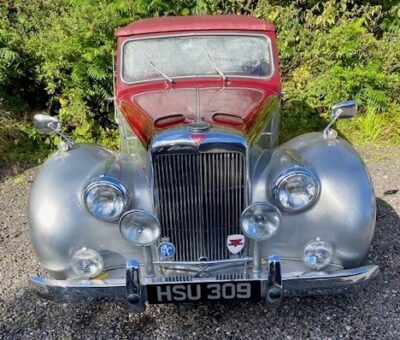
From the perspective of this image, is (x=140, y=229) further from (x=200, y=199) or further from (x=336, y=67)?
(x=336, y=67)

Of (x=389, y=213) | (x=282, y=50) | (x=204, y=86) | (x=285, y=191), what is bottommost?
(x=389, y=213)

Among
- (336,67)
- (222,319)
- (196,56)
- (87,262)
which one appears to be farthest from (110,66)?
(222,319)

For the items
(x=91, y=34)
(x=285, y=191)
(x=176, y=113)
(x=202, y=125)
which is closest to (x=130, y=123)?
(x=176, y=113)

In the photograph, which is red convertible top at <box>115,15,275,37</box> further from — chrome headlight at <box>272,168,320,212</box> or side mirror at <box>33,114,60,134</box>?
chrome headlight at <box>272,168,320,212</box>

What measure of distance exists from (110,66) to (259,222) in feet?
15.1

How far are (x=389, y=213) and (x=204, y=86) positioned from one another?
2337mm

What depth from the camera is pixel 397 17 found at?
868 centimetres

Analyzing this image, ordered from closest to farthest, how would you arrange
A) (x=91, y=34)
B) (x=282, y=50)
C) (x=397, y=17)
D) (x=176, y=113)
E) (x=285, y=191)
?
(x=285, y=191) < (x=176, y=113) < (x=91, y=34) < (x=282, y=50) < (x=397, y=17)

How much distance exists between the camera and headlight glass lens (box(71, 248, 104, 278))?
10.3ft

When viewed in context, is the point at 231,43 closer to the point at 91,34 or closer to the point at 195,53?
the point at 195,53

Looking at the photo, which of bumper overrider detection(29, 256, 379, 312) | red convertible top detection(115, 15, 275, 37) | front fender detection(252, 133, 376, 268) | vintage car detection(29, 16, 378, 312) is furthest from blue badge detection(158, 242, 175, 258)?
red convertible top detection(115, 15, 275, 37)

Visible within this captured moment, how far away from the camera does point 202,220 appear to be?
314 cm

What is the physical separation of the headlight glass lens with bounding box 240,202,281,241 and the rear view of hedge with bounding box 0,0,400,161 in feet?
14.1

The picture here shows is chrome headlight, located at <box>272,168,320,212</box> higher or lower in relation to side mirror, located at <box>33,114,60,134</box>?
lower
